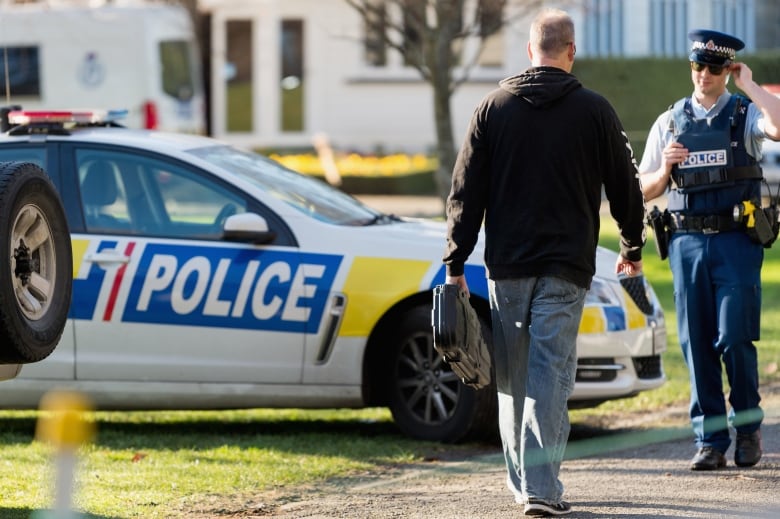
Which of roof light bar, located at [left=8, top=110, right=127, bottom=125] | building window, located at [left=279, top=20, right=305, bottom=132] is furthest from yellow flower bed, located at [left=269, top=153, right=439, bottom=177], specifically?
roof light bar, located at [left=8, top=110, right=127, bottom=125]

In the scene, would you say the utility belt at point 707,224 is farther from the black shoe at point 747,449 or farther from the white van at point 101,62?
the white van at point 101,62

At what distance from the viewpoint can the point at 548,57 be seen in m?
5.46

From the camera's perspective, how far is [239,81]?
31.9m

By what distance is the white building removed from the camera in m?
30.6

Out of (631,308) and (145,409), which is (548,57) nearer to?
(631,308)

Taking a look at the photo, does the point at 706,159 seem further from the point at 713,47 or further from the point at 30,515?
the point at 30,515

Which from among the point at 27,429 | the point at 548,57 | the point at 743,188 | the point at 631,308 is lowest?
the point at 27,429

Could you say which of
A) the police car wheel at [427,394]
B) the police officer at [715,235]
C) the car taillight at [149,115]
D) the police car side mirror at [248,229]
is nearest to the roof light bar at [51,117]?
the police car side mirror at [248,229]

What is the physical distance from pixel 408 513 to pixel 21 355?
1555mm

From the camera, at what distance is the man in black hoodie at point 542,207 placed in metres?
5.43

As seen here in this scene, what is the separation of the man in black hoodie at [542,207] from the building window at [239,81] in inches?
1044

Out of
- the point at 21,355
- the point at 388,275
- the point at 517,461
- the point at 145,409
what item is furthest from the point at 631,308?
the point at 21,355

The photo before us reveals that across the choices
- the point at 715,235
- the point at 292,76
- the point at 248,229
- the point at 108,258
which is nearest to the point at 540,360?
the point at 715,235

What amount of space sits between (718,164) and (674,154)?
0.61 feet
